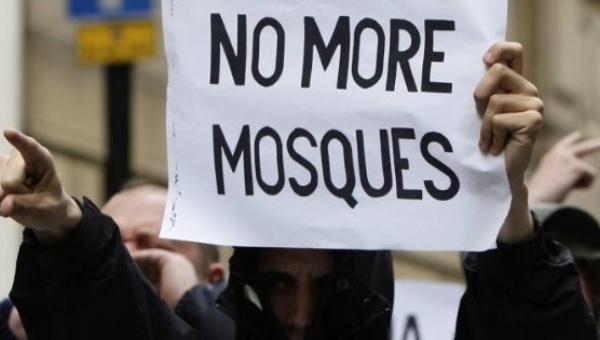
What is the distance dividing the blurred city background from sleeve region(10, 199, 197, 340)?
3877mm

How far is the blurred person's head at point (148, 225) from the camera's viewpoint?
19.6 ft

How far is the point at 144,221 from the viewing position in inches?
235

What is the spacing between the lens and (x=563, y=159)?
6.60 metres

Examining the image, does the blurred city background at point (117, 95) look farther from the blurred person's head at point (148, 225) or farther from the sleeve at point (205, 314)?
the sleeve at point (205, 314)

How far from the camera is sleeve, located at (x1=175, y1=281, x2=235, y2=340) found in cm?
551

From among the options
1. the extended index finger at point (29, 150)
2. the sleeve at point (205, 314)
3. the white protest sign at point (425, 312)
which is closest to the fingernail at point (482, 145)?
the extended index finger at point (29, 150)

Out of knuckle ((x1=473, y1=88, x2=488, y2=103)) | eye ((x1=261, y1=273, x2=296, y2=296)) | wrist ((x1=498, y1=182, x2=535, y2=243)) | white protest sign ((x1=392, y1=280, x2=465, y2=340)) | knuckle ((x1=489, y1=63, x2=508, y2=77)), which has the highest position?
knuckle ((x1=489, y1=63, x2=508, y2=77))

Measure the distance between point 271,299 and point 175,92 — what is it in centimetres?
45

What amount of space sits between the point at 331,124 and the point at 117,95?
4.60m

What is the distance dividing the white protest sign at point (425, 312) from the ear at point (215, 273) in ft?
3.12

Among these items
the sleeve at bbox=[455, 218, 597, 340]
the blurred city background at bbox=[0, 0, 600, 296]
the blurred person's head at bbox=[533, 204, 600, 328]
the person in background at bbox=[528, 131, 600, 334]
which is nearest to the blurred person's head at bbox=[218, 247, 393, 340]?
the sleeve at bbox=[455, 218, 597, 340]

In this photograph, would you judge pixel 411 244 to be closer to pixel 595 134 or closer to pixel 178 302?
pixel 178 302

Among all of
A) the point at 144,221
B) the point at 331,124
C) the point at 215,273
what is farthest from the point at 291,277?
the point at 215,273

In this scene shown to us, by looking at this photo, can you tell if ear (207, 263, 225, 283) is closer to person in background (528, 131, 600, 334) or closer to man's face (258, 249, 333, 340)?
person in background (528, 131, 600, 334)
